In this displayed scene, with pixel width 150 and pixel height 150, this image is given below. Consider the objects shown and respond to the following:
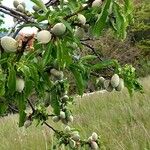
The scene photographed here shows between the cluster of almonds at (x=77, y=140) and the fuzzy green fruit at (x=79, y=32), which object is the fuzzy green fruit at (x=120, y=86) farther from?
the cluster of almonds at (x=77, y=140)

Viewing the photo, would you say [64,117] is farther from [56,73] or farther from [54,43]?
[54,43]

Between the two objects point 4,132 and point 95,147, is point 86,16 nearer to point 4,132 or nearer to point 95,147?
point 95,147

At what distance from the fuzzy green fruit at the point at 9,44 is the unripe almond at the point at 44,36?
0.08 metres

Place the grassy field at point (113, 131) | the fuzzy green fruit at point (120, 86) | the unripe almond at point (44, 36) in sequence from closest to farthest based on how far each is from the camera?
the unripe almond at point (44, 36) < the fuzzy green fruit at point (120, 86) < the grassy field at point (113, 131)

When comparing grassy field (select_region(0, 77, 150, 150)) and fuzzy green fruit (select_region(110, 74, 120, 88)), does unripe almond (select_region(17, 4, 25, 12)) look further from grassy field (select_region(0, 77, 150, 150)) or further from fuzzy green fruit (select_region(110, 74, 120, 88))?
grassy field (select_region(0, 77, 150, 150))

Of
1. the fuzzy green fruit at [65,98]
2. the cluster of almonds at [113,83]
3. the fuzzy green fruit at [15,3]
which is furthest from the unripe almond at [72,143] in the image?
the fuzzy green fruit at [15,3]

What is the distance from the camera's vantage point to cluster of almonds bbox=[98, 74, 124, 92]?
236 centimetres

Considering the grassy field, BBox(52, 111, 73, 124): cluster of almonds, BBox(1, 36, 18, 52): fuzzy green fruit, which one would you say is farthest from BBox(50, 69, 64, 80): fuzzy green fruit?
the grassy field

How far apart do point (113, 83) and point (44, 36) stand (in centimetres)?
76

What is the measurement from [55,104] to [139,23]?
2888cm

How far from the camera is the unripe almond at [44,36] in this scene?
168 centimetres

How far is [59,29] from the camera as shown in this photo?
5.56ft

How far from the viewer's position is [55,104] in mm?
2654

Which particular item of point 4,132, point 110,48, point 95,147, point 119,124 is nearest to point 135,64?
point 110,48
